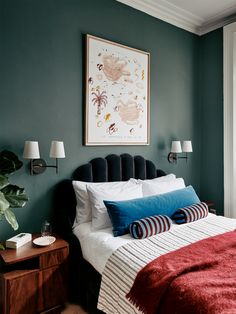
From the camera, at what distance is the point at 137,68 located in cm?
284

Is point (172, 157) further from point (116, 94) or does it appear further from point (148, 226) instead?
point (148, 226)

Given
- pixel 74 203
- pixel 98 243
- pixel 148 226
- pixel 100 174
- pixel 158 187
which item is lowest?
pixel 98 243

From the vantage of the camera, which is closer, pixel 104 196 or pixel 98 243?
pixel 98 243

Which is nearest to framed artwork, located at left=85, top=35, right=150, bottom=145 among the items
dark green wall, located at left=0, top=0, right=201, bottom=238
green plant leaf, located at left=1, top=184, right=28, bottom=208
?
dark green wall, located at left=0, top=0, right=201, bottom=238

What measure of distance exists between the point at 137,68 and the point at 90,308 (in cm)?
246

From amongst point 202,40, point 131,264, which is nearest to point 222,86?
point 202,40

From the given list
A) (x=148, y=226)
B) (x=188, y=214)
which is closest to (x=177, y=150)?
(x=188, y=214)

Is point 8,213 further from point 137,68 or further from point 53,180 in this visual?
point 137,68

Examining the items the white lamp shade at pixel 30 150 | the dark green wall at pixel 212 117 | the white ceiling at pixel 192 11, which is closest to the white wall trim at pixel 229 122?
the dark green wall at pixel 212 117

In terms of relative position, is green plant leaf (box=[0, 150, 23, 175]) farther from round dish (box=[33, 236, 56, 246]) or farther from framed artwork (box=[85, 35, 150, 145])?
framed artwork (box=[85, 35, 150, 145])

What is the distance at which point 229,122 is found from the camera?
319 centimetres

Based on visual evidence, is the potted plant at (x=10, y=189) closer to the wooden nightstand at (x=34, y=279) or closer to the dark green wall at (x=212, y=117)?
the wooden nightstand at (x=34, y=279)

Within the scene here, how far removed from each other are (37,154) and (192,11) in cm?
270

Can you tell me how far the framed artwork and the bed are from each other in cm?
27
